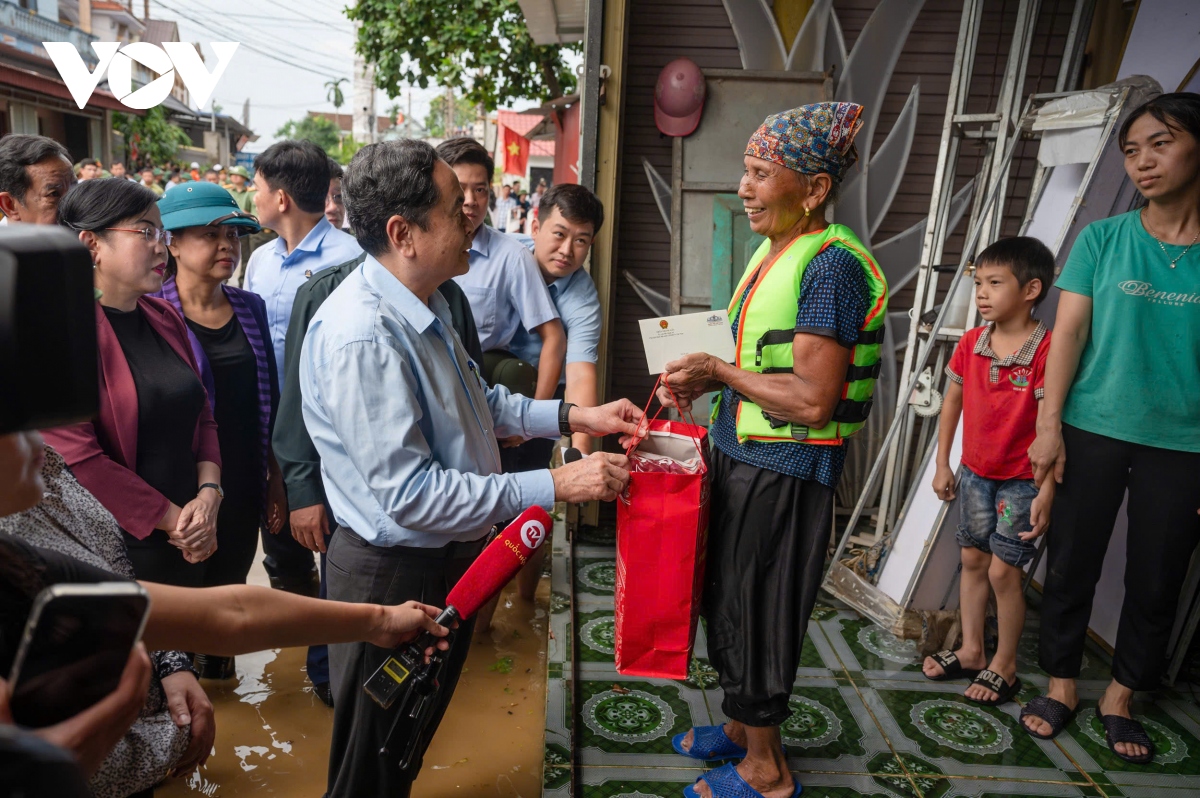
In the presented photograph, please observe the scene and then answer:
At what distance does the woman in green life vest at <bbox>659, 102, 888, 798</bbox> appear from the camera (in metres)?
2.18

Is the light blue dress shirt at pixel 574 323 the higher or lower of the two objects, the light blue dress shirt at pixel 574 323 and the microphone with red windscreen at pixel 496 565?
the higher

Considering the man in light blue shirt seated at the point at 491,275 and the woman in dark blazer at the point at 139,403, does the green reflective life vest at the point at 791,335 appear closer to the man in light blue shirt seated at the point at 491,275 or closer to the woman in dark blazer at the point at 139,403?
the man in light blue shirt seated at the point at 491,275

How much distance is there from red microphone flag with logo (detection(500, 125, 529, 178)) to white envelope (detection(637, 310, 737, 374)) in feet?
48.7

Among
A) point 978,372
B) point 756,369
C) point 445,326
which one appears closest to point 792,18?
point 978,372

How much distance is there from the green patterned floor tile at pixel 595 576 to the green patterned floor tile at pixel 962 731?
1.38m

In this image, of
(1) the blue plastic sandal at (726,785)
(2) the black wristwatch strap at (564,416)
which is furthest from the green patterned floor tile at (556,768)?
(2) the black wristwatch strap at (564,416)

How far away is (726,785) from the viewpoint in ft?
8.14

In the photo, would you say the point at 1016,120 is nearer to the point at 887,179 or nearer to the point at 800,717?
the point at 887,179

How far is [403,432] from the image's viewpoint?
1.74 m

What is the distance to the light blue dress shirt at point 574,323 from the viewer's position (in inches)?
140

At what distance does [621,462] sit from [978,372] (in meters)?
1.80

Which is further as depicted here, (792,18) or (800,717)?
(792,18)

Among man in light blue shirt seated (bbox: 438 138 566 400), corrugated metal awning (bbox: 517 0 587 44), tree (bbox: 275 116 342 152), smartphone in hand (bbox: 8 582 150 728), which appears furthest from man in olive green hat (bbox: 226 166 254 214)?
tree (bbox: 275 116 342 152)

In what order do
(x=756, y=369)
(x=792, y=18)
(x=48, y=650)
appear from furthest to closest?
(x=792, y=18) → (x=756, y=369) → (x=48, y=650)
